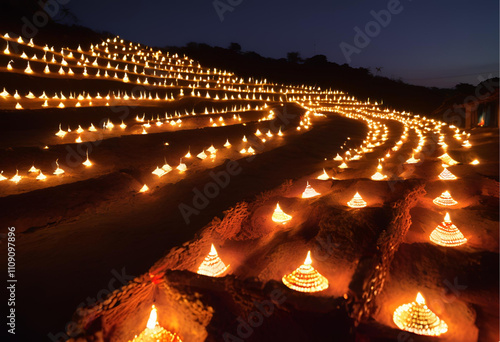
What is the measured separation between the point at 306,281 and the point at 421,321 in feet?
4.75

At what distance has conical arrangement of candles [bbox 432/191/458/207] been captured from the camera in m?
6.26

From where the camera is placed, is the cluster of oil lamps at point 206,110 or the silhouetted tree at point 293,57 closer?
the cluster of oil lamps at point 206,110

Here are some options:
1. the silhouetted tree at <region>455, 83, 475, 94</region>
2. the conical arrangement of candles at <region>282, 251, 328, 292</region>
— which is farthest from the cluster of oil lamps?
the silhouetted tree at <region>455, 83, 475, 94</region>

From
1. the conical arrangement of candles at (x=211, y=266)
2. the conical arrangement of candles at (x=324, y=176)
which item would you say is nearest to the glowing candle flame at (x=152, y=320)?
the conical arrangement of candles at (x=211, y=266)

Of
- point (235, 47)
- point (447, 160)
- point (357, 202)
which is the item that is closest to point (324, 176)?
point (357, 202)

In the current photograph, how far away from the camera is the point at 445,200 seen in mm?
6297

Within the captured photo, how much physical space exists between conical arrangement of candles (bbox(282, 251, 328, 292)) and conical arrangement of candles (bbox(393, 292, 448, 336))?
1.03 metres

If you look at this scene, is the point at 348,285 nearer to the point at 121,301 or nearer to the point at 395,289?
the point at 395,289

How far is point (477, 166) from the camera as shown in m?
7.88

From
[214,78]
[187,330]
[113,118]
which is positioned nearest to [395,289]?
[187,330]

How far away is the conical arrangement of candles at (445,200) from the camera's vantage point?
20.5 feet

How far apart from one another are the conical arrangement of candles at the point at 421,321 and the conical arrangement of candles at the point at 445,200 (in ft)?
9.79

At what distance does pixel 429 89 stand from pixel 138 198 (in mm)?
38797

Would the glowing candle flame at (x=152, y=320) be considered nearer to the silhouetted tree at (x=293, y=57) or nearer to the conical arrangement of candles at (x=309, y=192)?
the conical arrangement of candles at (x=309, y=192)
